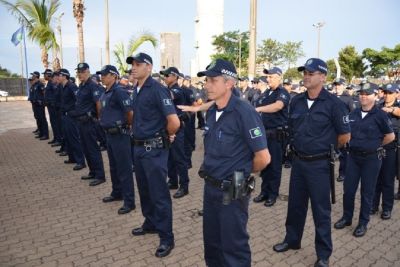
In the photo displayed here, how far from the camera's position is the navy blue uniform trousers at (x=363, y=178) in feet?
15.5

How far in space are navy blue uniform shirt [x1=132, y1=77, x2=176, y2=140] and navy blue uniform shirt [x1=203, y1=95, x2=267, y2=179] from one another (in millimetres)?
1408

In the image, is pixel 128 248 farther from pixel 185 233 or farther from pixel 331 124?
pixel 331 124

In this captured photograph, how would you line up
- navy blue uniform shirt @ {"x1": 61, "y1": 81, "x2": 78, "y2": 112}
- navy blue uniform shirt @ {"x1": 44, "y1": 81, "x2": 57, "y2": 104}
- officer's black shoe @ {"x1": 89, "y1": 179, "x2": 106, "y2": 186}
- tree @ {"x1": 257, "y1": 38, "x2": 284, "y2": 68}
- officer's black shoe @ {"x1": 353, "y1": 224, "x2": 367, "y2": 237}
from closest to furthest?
officer's black shoe @ {"x1": 353, "y1": 224, "x2": 367, "y2": 237} < officer's black shoe @ {"x1": 89, "y1": 179, "x2": 106, "y2": 186} < navy blue uniform shirt @ {"x1": 61, "y1": 81, "x2": 78, "y2": 112} < navy blue uniform shirt @ {"x1": 44, "y1": 81, "x2": 57, "y2": 104} < tree @ {"x1": 257, "y1": 38, "x2": 284, "y2": 68}

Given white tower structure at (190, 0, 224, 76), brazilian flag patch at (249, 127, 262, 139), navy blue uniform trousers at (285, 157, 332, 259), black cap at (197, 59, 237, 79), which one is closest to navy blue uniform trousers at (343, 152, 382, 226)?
navy blue uniform trousers at (285, 157, 332, 259)

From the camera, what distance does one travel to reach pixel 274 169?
19.7ft

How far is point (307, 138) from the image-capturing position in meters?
3.92

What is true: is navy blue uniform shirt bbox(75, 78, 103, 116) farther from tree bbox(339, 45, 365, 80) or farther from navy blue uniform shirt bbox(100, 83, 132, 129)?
tree bbox(339, 45, 365, 80)

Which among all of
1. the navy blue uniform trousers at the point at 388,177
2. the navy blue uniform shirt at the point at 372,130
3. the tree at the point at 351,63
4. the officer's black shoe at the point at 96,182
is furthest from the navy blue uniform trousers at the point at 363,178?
the tree at the point at 351,63

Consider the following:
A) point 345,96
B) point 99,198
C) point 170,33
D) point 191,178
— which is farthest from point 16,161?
point 170,33

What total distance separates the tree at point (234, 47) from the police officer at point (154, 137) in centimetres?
5130

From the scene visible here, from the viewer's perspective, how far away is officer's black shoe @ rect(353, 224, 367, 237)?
4.78m

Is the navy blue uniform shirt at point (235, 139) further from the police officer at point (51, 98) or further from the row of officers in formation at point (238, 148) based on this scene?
the police officer at point (51, 98)

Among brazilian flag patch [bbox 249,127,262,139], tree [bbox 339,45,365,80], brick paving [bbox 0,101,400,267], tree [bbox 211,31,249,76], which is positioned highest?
tree [bbox 211,31,249,76]

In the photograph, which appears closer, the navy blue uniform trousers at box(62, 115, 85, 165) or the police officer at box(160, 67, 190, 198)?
the police officer at box(160, 67, 190, 198)
